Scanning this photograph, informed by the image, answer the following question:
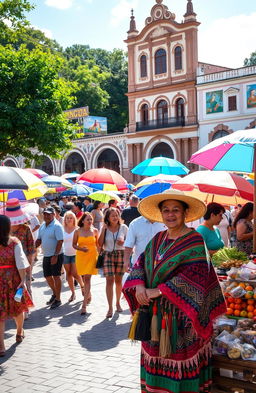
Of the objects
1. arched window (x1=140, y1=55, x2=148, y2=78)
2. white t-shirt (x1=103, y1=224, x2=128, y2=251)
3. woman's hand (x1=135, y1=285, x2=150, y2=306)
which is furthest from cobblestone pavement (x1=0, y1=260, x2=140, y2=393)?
arched window (x1=140, y1=55, x2=148, y2=78)

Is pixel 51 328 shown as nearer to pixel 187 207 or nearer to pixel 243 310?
pixel 243 310

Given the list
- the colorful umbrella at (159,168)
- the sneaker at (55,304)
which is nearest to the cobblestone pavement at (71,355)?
the sneaker at (55,304)

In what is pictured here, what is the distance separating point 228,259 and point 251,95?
91.1 ft

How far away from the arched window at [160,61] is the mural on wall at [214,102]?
4.84 meters

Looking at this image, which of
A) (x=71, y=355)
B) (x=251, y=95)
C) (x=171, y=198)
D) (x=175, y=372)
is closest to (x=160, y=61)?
(x=251, y=95)

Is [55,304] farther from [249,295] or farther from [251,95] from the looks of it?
[251,95]

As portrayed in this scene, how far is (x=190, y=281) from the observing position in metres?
3.48

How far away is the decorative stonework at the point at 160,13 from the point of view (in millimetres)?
35625

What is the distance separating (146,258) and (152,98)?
3393 centimetres

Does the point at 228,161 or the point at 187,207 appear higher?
the point at 228,161

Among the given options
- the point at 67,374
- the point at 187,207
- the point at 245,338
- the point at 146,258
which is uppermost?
the point at 187,207

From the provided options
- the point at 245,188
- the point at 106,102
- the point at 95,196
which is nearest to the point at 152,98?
the point at 106,102

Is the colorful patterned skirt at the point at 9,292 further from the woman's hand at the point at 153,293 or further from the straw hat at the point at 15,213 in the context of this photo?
the woman's hand at the point at 153,293

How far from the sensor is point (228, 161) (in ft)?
21.4
